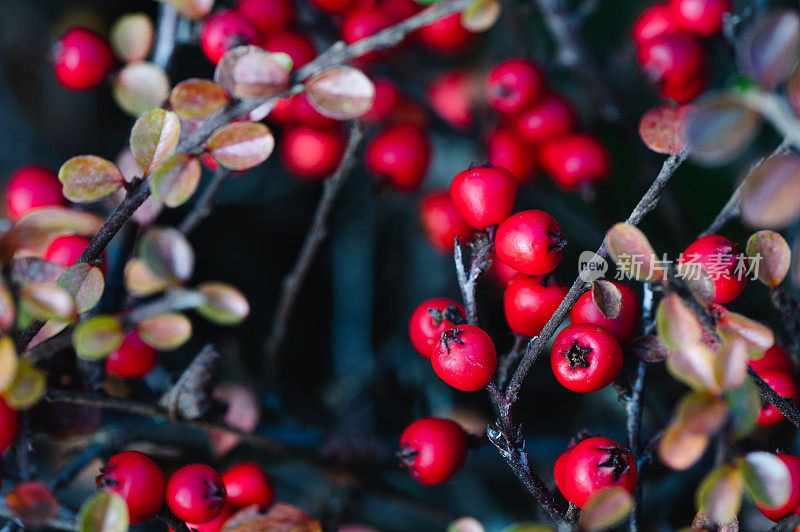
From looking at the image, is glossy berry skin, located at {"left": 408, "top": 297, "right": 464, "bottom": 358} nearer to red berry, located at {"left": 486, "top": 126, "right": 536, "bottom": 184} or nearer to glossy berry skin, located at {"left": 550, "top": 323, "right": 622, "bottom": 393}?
glossy berry skin, located at {"left": 550, "top": 323, "right": 622, "bottom": 393}

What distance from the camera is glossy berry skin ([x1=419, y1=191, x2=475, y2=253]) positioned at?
1116mm

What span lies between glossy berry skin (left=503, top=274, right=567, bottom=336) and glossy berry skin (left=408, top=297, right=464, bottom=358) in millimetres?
61

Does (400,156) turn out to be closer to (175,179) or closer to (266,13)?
(266,13)

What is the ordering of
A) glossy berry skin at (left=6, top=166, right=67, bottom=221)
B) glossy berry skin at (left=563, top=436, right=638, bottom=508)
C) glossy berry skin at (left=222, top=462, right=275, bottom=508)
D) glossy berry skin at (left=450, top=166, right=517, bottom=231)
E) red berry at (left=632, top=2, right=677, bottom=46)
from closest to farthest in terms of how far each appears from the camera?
glossy berry skin at (left=563, top=436, right=638, bottom=508)
glossy berry skin at (left=450, top=166, right=517, bottom=231)
glossy berry skin at (left=222, top=462, right=275, bottom=508)
glossy berry skin at (left=6, top=166, right=67, bottom=221)
red berry at (left=632, top=2, right=677, bottom=46)

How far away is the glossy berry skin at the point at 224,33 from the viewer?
948mm

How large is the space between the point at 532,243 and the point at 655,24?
0.64m

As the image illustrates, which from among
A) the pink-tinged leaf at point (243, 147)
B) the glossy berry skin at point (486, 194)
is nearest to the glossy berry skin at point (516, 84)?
the glossy berry skin at point (486, 194)

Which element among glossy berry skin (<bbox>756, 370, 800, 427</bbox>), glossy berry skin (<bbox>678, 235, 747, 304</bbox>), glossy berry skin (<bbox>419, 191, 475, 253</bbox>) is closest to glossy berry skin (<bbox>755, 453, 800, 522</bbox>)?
glossy berry skin (<bbox>756, 370, 800, 427</bbox>)

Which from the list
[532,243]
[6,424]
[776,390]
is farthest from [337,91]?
[776,390]

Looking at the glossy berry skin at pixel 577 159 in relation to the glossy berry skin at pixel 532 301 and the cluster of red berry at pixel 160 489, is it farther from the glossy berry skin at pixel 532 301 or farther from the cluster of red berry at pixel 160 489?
the cluster of red berry at pixel 160 489

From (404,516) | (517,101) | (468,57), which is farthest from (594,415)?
(468,57)

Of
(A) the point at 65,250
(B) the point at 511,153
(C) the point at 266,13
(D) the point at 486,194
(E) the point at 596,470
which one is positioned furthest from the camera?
(B) the point at 511,153

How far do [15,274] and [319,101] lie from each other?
14.0 inches

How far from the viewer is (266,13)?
1.07 m
